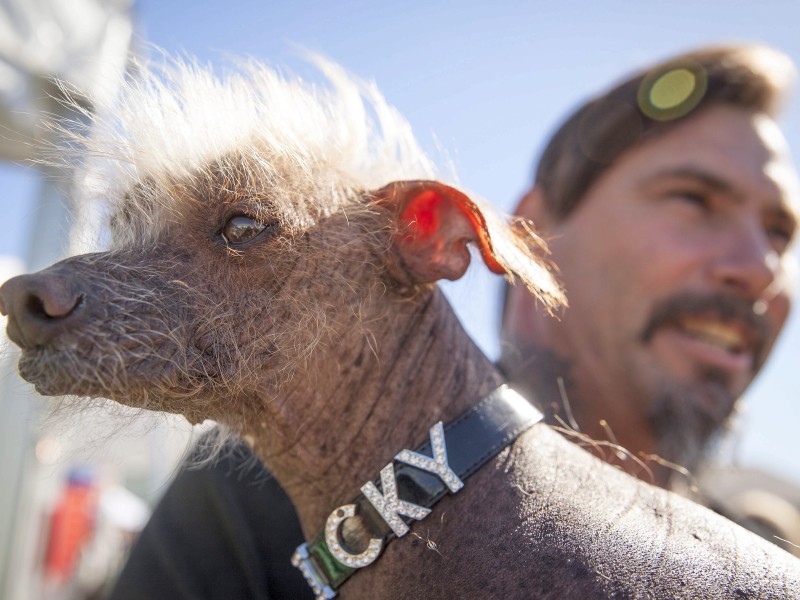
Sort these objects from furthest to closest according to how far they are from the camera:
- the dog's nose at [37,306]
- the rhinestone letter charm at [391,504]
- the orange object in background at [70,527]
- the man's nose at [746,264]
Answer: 1. the orange object in background at [70,527]
2. the man's nose at [746,264]
3. the rhinestone letter charm at [391,504]
4. the dog's nose at [37,306]

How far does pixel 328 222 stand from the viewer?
3.56ft

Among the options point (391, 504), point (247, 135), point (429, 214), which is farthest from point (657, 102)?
point (391, 504)

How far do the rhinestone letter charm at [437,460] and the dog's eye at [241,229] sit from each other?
478 millimetres

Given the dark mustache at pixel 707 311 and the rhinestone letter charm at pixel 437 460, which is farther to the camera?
the dark mustache at pixel 707 311

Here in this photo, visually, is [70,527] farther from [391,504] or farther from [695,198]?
[695,198]

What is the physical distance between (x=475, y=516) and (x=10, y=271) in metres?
3.81

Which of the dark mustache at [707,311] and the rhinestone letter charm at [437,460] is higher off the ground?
the rhinestone letter charm at [437,460]

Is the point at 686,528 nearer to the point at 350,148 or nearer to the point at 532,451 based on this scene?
the point at 532,451

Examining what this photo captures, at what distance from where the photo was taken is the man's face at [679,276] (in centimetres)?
186

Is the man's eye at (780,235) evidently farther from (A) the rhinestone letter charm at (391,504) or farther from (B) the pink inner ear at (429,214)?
(A) the rhinestone letter charm at (391,504)

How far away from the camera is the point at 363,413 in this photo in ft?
3.52

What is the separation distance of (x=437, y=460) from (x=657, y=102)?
186cm

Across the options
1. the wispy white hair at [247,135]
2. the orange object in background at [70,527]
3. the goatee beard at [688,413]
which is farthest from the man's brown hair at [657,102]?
the orange object in background at [70,527]

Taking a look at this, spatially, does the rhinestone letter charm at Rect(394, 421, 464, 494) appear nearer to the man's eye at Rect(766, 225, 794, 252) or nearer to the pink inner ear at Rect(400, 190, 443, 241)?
the pink inner ear at Rect(400, 190, 443, 241)
